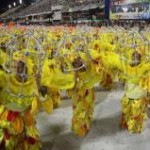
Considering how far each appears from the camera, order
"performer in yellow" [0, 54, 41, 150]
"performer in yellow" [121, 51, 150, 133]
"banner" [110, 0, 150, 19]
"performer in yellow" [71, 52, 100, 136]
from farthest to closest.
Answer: "banner" [110, 0, 150, 19] < "performer in yellow" [121, 51, 150, 133] < "performer in yellow" [71, 52, 100, 136] < "performer in yellow" [0, 54, 41, 150]

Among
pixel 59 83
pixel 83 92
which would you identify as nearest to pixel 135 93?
pixel 83 92

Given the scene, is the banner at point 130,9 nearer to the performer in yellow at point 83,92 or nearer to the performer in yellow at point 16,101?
the performer in yellow at point 83,92

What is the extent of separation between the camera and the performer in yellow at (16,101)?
392cm

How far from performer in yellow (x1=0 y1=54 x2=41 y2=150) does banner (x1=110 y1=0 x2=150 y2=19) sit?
8.72m

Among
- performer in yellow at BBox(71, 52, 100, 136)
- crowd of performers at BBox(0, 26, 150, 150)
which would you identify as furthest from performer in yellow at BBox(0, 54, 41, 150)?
performer in yellow at BBox(71, 52, 100, 136)

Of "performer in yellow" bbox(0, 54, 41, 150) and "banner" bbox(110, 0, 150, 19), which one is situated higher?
"banner" bbox(110, 0, 150, 19)

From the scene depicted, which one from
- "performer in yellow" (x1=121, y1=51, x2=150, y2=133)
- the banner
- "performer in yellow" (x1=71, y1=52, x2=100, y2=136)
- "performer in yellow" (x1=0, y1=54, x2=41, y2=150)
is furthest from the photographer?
the banner

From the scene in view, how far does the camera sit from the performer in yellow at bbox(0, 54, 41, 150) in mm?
3918

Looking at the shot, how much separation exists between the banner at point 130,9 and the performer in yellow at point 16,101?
8718mm

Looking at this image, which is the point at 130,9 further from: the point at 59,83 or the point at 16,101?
the point at 16,101

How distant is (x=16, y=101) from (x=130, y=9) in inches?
398

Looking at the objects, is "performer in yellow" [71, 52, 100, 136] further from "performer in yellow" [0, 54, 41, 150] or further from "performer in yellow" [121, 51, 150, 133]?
"performer in yellow" [0, 54, 41, 150]

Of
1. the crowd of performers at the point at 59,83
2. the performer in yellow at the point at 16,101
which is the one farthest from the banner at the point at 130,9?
the performer in yellow at the point at 16,101

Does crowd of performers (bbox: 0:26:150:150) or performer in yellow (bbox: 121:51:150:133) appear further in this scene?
performer in yellow (bbox: 121:51:150:133)
